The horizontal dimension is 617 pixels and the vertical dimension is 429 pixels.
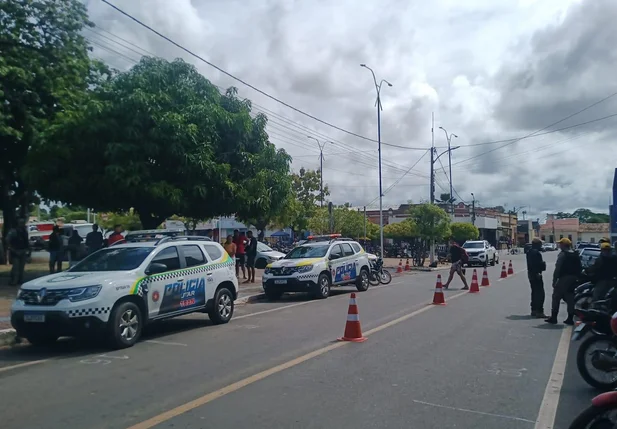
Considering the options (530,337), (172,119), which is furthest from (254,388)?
(172,119)

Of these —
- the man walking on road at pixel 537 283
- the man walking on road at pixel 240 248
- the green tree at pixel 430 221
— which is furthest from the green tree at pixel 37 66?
the green tree at pixel 430 221

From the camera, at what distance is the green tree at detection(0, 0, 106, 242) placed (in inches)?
785

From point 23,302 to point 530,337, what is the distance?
870 centimetres

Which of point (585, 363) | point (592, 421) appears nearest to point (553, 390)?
point (585, 363)

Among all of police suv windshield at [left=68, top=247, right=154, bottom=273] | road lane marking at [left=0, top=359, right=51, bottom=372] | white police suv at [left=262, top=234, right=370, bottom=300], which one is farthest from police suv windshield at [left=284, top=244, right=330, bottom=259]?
road lane marking at [left=0, top=359, right=51, bottom=372]

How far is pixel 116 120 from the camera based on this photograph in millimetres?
17234

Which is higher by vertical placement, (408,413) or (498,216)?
(498,216)

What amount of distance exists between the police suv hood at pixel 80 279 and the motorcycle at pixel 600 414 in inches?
292

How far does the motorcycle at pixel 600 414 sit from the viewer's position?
183 inches

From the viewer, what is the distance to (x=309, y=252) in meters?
19.2

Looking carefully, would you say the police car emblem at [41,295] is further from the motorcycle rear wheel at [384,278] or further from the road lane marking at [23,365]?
the motorcycle rear wheel at [384,278]

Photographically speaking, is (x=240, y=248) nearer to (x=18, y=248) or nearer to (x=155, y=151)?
(x=155, y=151)

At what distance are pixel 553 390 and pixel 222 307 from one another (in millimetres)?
7271

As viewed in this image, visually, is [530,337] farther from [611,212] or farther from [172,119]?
[172,119]
